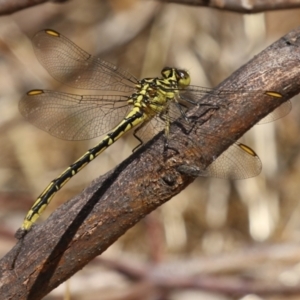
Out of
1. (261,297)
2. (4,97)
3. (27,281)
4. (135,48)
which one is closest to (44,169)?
(4,97)

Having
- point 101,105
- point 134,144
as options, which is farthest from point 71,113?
point 134,144

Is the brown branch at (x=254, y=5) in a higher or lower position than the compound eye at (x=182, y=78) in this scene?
lower

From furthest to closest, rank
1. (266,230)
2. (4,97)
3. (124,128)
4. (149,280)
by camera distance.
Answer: (4,97)
(266,230)
(149,280)
(124,128)

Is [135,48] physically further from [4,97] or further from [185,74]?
[185,74]

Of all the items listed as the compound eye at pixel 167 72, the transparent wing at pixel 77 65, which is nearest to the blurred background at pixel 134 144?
the transparent wing at pixel 77 65

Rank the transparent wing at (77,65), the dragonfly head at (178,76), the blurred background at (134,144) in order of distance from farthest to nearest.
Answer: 1. the blurred background at (134,144)
2. the transparent wing at (77,65)
3. the dragonfly head at (178,76)

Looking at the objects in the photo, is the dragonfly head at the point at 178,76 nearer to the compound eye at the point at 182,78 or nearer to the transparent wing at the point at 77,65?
the compound eye at the point at 182,78

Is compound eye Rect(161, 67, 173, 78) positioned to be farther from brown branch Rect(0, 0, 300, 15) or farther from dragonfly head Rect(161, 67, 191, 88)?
brown branch Rect(0, 0, 300, 15)
